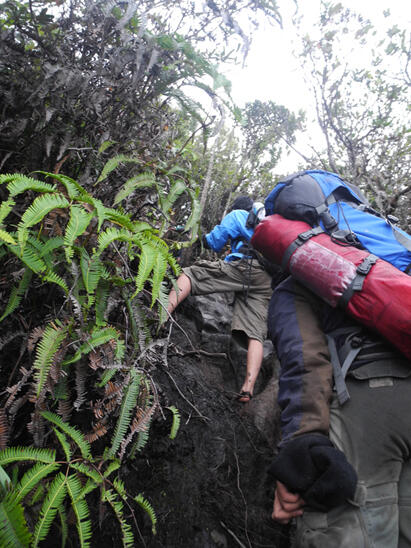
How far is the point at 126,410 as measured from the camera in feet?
5.39

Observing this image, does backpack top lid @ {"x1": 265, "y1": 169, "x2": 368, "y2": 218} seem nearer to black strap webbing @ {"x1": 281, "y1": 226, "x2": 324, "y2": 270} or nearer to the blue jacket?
black strap webbing @ {"x1": 281, "y1": 226, "x2": 324, "y2": 270}

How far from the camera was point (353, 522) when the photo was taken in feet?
4.61

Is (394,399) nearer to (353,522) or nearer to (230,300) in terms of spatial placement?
(353,522)

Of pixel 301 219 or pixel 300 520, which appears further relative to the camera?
pixel 301 219

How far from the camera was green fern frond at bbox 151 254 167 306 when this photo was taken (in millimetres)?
1628

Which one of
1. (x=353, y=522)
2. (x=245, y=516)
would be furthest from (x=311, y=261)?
(x=245, y=516)

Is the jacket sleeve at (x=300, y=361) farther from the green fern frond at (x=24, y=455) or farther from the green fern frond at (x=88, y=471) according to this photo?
the green fern frond at (x=24, y=455)

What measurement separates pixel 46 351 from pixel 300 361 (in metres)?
1.26

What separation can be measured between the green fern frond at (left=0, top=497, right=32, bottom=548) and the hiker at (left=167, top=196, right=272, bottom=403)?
9.95 ft

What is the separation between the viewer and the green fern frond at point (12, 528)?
38.2 inches

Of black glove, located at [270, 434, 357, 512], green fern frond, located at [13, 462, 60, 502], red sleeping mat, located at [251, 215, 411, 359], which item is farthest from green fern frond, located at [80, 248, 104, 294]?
black glove, located at [270, 434, 357, 512]

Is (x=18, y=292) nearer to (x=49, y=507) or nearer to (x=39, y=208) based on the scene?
(x=39, y=208)

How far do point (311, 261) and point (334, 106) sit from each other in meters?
7.61

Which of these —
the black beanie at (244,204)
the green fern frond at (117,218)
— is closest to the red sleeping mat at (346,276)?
the green fern frond at (117,218)
